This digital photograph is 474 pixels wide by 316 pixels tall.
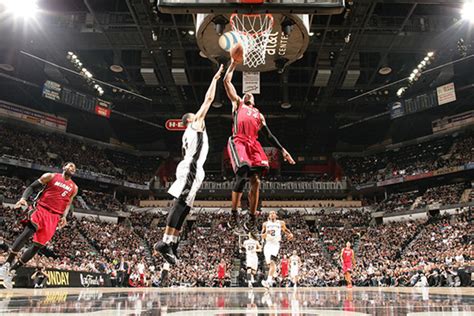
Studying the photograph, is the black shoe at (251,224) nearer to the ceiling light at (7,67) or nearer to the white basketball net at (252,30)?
the white basketball net at (252,30)

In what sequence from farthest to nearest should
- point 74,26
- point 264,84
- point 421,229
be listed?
point 421,229, point 264,84, point 74,26

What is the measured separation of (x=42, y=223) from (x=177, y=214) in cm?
329

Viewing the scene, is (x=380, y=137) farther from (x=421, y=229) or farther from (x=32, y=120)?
(x=32, y=120)

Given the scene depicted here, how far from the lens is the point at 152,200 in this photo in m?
40.1

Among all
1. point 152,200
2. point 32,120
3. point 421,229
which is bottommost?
point 421,229

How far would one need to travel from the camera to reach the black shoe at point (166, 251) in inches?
189

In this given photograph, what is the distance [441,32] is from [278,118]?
16.0 meters

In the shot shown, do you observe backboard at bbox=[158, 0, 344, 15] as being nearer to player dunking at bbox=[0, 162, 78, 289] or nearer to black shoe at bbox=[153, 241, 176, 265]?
player dunking at bbox=[0, 162, 78, 289]

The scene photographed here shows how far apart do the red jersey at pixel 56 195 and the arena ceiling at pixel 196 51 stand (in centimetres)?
1308

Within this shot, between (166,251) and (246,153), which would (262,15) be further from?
(166,251)

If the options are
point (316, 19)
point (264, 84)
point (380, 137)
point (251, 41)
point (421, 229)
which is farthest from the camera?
point (380, 137)

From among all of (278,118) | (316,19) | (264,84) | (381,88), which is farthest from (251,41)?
(278,118)

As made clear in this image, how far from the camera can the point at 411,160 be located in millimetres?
36562

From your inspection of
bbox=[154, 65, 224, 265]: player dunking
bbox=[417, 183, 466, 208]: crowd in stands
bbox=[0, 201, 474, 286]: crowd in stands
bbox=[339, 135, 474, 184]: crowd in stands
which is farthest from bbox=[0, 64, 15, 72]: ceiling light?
bbox=[417, 183, 466, 208]: crowd in stands
